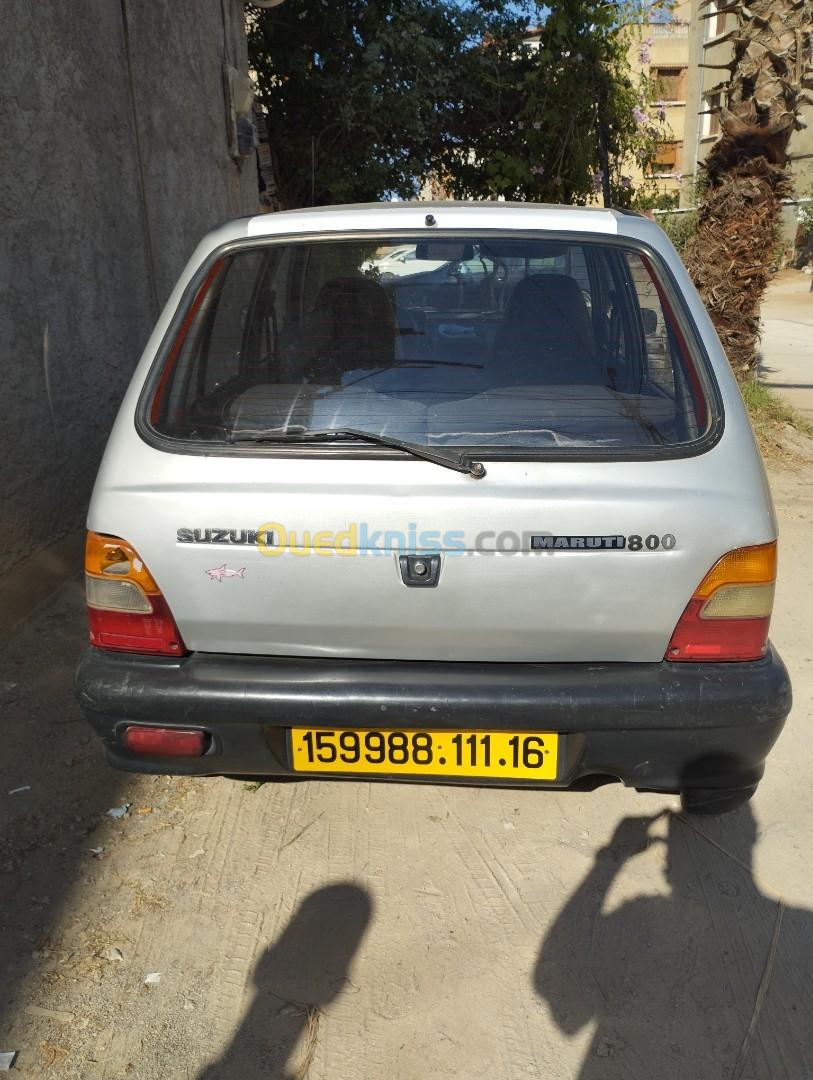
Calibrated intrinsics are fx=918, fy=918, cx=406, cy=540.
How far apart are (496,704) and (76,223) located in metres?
3.61

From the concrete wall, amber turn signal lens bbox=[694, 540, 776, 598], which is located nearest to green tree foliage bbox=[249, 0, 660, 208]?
the concrete wall

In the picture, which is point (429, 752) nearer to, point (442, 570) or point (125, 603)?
point (442, 570)

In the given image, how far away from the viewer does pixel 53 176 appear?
432 cm

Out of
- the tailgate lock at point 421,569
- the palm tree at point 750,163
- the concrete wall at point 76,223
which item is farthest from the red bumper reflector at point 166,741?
the palm tree at point 750,163

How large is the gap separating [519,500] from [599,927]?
1.14 metres

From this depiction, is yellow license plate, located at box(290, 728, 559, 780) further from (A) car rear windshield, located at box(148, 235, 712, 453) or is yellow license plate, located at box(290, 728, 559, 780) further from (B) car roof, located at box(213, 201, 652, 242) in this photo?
(B) car roof, located at box(213, 201, 652, 242)

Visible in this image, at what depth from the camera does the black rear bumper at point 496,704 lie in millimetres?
2137

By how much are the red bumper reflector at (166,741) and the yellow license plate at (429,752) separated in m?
0.23

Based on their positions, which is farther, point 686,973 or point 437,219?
point 437,219

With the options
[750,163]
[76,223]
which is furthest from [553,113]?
[76,223]

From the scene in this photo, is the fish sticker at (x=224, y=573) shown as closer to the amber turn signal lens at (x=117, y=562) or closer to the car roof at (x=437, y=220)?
the amber turn signal lens at (x=117, y=562)

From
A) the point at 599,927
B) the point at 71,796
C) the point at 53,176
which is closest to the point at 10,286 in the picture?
the point at 53,176

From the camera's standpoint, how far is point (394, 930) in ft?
7.69

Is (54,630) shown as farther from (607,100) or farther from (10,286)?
(607,100)
